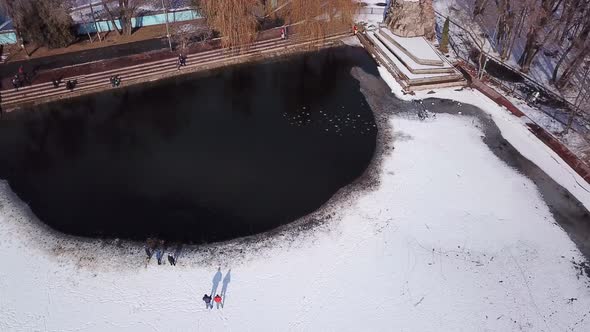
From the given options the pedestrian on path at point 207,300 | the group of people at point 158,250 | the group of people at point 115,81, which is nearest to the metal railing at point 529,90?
the pedestrian on path at point 207,300

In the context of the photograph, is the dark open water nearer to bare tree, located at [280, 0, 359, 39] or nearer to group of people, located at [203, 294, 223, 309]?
bare tree, located at [280, 0, 359, 39]

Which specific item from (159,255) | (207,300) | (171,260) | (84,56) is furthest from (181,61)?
(207,300)

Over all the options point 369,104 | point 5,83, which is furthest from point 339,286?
point 5,83

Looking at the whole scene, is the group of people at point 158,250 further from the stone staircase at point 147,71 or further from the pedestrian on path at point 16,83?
the pedestrian on path at point 16,83

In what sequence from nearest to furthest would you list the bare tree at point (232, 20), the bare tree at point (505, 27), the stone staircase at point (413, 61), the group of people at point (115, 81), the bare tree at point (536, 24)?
the bare tree at point (536, 24)
the group of people at point (115, 81)
the bare tree at point (232, 20)
the stone staircase at point (413, 61)
the bare tree at point (505, 27)

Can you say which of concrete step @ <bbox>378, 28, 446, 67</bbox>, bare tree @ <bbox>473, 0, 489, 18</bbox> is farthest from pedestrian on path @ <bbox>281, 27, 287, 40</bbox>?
bare tree @ <bbox>473, 0, 489, 18</bbox>

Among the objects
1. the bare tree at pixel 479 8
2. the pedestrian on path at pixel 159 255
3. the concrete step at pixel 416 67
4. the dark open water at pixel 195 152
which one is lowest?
the pedestrian on path at pixel 159 255
